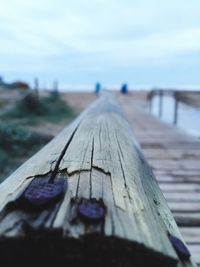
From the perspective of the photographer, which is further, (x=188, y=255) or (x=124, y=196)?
(x=124, y=196)

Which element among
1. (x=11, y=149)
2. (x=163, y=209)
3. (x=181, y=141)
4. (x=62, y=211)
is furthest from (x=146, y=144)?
(x=62, y=211)

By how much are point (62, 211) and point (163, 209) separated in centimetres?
45

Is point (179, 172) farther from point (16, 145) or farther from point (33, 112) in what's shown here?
point (33, 112)

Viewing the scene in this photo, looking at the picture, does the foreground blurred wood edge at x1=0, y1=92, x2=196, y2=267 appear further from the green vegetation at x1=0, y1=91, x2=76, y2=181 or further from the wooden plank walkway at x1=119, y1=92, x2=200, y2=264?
the green vegetation at x1=0, y1=91, x2=76, y2=181

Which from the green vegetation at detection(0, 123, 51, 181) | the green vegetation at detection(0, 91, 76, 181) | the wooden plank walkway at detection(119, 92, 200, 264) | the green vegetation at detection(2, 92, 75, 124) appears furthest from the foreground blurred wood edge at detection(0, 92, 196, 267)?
the green vegetation at detection(2, 92, 75, 124)

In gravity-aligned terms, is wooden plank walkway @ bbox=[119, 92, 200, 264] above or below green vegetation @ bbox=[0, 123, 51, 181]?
above

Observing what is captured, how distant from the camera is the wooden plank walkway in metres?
2.52

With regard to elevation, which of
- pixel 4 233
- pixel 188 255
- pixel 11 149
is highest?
pixel 4 233

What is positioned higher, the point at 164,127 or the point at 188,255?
the point at 188,255

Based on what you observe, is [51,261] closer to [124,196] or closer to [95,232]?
[95,232]

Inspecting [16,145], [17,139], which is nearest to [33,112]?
[17,139]

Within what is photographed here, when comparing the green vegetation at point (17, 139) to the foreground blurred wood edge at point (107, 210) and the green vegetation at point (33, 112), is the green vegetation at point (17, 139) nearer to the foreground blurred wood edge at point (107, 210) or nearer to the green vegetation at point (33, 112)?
the green vegetation at point (33, 112)

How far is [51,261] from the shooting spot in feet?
2.80

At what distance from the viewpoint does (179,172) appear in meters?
3.92
